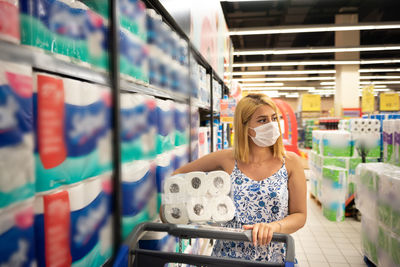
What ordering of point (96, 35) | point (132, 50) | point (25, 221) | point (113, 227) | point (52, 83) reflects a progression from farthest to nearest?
point (132, 50) < point (113, 227) < point (96, 35) < point (52, 83) < point (25, 221)

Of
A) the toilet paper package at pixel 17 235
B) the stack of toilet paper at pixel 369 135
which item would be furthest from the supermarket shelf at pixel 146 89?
the stack of toilet paper at pixel 369 135

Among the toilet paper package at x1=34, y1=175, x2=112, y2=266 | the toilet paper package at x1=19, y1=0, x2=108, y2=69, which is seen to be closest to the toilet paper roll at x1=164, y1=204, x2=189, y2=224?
the toilet paper package at x1=34, y1=175, x2=112, y2=266

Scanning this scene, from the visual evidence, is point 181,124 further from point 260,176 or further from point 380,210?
point 380,210

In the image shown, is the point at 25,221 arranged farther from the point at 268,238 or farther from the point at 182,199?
the point at 268,238

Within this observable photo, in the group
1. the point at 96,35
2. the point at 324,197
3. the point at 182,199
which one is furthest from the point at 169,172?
the point at 324,197

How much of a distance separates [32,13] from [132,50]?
608mm

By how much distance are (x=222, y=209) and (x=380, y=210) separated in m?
2.46

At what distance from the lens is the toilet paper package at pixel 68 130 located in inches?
35.2

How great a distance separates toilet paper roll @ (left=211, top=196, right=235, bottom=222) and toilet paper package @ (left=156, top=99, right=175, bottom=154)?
0.61 meters

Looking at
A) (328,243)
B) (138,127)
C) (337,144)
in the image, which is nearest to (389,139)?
(328,243)

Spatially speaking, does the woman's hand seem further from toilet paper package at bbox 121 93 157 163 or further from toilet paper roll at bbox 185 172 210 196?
toilet paper package at bbox 121 93 157 163

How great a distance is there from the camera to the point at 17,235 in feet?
2.54

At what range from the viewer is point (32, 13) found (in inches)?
33.6

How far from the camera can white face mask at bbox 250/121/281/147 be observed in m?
1.73
